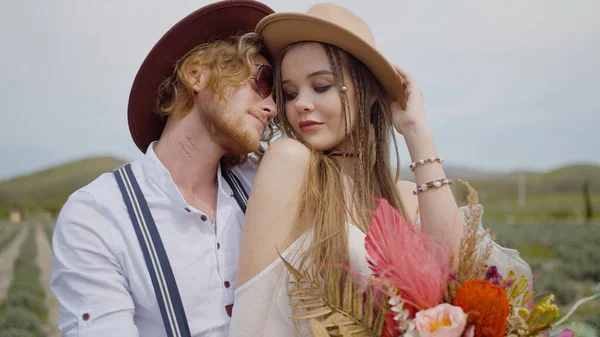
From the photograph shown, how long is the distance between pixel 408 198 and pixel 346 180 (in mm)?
452

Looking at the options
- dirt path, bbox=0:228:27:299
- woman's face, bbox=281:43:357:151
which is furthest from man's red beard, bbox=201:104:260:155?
dirt path, bbox=0:228:27:299

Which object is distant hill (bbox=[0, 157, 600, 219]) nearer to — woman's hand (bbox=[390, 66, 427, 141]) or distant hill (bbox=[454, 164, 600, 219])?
distant hill (bbox=[454, 164, 600, 219])

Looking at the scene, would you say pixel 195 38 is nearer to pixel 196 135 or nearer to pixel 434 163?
pixel 196 135

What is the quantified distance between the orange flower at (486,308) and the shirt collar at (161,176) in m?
1.55

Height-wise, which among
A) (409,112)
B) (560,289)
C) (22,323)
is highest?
(409,112)

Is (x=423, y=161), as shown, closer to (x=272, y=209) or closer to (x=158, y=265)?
(x=272, y=209)

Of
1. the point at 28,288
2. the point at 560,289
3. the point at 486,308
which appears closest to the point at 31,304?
the point at 28,288

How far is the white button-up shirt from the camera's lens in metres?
2.22

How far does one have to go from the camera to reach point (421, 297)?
4.83 feet

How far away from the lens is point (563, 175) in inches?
5517

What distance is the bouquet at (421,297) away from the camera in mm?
1410

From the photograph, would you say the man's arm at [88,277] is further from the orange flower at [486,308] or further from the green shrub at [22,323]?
the green shrub at [22,323]

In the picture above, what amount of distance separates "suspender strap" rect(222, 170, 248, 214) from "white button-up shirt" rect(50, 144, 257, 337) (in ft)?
0.89


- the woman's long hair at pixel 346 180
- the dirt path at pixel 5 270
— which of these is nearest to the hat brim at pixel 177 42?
the woman's long hair at pixel 346 180
